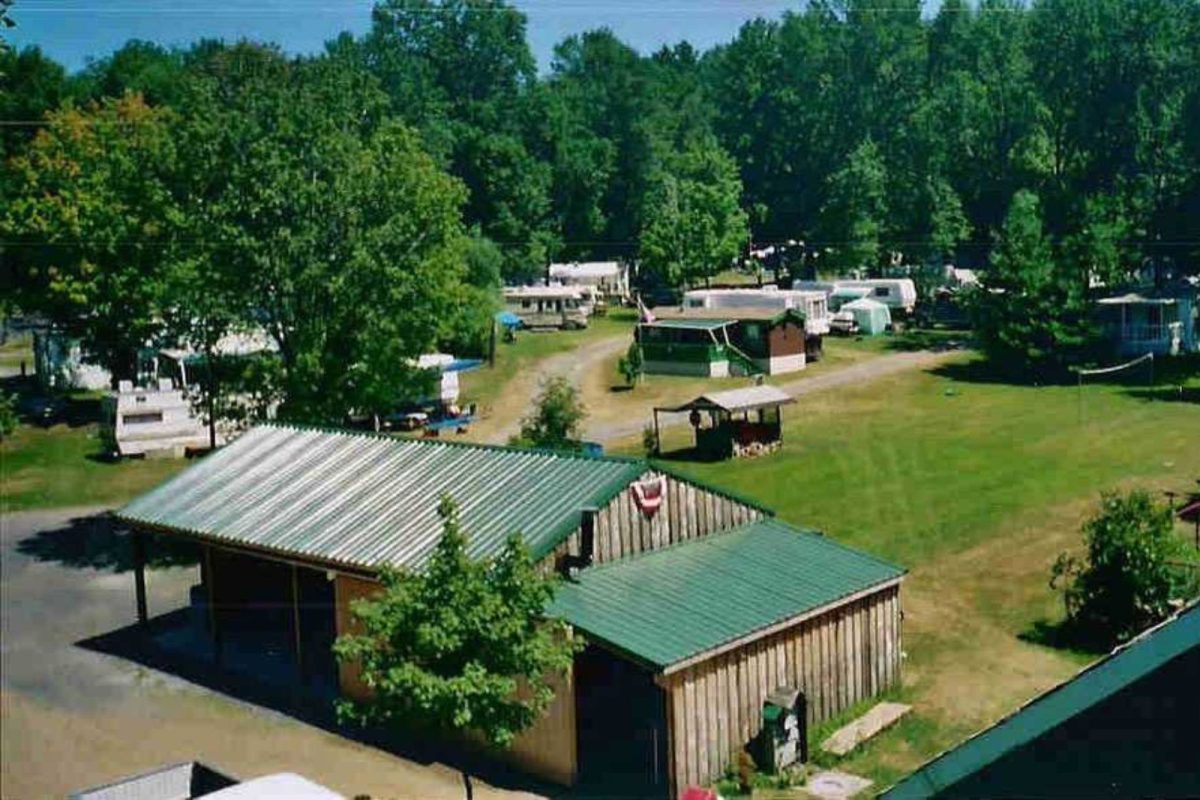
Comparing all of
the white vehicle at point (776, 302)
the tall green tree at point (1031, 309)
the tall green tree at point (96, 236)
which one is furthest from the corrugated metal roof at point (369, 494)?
the white vehicle at point (776, 302)

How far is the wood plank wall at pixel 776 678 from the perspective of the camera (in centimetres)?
1616

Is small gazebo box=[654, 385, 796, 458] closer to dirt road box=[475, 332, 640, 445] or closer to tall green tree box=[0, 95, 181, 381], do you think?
dirt road box=[475, 332, 640, 445]

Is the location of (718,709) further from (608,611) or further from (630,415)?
(630,415)

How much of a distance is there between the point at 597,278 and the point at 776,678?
185ft

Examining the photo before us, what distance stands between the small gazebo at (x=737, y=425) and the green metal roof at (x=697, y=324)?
12407 mm

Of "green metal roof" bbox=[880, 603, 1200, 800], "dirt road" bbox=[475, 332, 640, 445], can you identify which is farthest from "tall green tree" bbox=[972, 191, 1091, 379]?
"green metal roof" bbox=[880, 603, 1200, 800]

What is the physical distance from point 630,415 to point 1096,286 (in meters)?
17.5

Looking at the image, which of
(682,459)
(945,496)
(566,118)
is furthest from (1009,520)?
(566,118)

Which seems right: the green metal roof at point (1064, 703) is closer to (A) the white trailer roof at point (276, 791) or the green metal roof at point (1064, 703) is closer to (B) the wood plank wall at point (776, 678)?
(A) the white trailer roof at point (276, 791)

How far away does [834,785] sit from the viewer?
16.3 meters

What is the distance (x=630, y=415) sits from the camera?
41500mm

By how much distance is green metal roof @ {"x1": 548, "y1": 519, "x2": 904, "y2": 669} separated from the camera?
16.2m

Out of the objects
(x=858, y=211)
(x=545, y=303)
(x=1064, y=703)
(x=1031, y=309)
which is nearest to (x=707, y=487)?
(x=1064, y=703)

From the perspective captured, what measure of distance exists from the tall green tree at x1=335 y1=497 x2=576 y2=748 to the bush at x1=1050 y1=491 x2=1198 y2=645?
9.58 m
